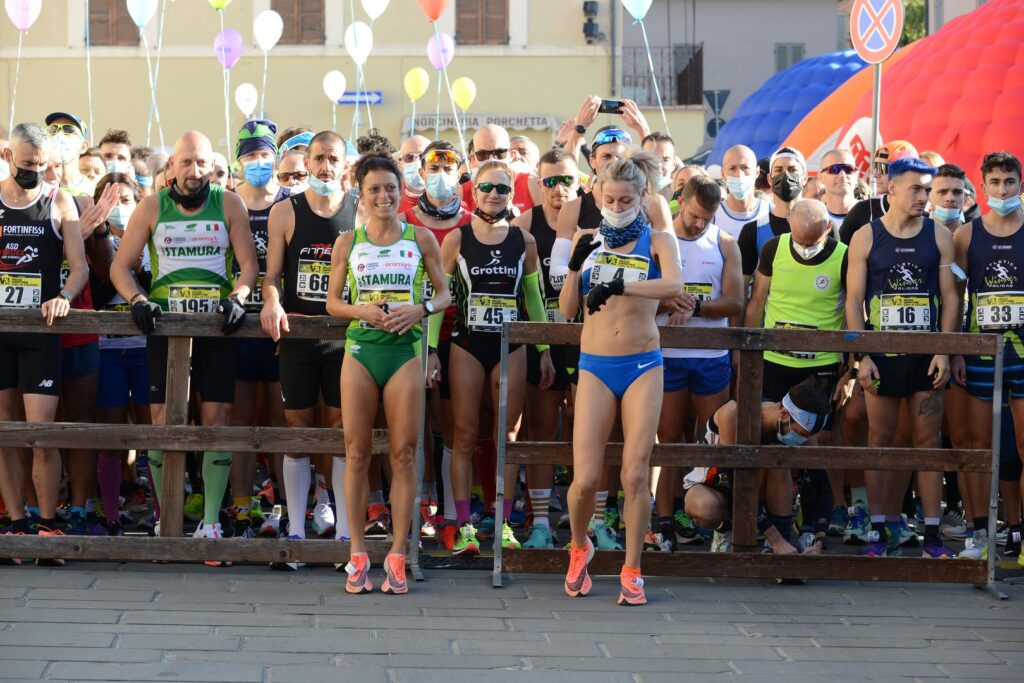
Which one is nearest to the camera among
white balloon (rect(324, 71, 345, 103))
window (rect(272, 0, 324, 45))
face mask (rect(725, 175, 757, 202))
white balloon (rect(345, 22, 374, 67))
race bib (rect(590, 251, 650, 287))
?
race bib (rect(590, 251, 650, 287))

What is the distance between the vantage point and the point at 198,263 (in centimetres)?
709

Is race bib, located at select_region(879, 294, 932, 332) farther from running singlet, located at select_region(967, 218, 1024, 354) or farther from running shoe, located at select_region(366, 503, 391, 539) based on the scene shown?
running shoe, located at select_region(366, 503, 391, 539)

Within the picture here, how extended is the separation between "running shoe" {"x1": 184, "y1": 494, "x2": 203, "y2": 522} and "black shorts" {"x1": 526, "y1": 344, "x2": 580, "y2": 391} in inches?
85.7

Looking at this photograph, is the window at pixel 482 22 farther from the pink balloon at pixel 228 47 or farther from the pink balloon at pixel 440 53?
the pink balloon at pixel 228 47

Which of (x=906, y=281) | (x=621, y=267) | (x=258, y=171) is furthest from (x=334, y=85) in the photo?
(x=621, y=267)

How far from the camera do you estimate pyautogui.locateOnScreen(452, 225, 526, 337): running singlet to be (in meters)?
7.43

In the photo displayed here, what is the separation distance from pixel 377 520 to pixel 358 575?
117 centimetres

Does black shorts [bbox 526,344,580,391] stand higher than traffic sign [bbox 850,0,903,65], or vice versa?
traffic sign [bbox 850,0,903,65]

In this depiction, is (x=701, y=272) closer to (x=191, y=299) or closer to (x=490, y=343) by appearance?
(x=490, y=343)

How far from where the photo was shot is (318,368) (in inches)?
280

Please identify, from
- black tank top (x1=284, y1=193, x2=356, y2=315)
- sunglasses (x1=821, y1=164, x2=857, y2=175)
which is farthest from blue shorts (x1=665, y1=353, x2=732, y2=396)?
sunglasses (x1=821, y1=164, x2=857, y2=175)

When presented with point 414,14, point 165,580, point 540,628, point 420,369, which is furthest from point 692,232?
point 414,14

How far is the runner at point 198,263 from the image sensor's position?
276 inches

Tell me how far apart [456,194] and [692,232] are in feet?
4.70
